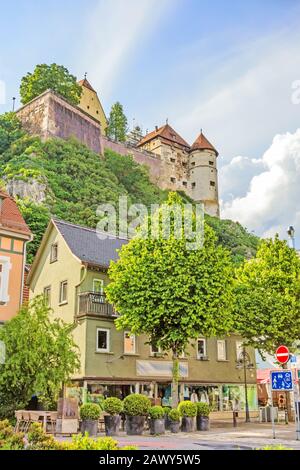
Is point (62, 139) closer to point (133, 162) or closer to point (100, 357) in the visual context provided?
point (133, 162)

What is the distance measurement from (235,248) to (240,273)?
61.1 meters

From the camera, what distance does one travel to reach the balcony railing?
1095 inches

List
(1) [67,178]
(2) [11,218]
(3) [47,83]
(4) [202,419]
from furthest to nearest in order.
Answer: (3) [47,83]
(1) [67,178]
(2) [11,218]
(4) [202,419]

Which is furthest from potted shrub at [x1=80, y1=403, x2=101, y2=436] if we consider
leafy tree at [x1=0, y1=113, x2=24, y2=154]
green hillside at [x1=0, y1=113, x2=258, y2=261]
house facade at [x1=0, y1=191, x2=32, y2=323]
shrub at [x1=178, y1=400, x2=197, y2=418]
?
leafy tree at [x1=0, y1=113, x2=24, y2=154]

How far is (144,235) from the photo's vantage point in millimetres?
26953

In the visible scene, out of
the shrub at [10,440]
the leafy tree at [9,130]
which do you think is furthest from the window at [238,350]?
the leafy tree at [9,130]

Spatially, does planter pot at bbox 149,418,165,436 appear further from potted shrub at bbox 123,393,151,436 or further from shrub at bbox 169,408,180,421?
shrub at bbox 169,408,180,421

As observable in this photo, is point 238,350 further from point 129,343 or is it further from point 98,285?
point 98,285

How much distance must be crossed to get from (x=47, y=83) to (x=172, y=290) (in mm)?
71911

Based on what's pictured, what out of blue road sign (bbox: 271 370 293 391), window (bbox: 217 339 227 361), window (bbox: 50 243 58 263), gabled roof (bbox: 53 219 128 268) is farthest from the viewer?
window (bbox: 217 339 227 361)

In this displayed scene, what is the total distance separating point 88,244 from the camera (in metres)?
32.0

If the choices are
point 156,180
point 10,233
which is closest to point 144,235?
point 10,233

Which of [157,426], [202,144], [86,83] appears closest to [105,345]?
[157,426]

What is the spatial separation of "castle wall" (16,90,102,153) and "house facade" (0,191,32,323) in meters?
57.3
